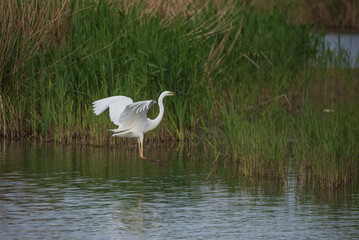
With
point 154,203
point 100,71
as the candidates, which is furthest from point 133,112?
point 154,203

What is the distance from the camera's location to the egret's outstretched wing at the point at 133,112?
9.85 meters

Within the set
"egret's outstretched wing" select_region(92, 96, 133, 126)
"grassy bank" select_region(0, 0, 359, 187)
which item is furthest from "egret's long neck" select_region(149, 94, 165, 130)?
"grassy bank" select_region(0, 0, 359, 187)

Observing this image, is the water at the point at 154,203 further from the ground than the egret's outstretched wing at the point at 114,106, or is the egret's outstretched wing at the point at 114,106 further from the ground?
the egret's outstretched wing at the point at 114,106

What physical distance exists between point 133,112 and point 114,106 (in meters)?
0.50

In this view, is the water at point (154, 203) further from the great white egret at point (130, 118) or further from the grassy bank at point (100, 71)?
the grassy bank at point (100, 71)

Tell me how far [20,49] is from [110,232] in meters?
6.15

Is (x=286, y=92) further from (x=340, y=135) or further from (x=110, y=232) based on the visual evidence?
(x=110, y=232)

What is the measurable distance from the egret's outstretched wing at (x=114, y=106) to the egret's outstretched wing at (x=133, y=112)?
121 mm

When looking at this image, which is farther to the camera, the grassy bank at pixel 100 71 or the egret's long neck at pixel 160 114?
the grassy bank at pixel 100 71

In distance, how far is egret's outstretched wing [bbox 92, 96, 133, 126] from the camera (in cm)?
1079

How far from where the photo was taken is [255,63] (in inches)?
604

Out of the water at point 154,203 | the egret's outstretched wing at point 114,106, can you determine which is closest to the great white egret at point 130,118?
the egret's outstretched wing at point 114,106

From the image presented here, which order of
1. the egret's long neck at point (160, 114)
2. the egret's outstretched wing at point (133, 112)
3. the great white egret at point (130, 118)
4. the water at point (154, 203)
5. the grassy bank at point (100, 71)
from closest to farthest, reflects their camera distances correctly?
1. the water at point (154, 203)
2. the egret's outstretched wing at point (133, 112)
3. the great white egret at point (130, 118)
4. the egret's long neck at point (160, 114)
5. the grassy bank at point (100, 71)

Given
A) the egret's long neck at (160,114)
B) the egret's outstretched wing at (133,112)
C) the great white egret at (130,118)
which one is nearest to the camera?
the egret's outstretched wing at (133,112)
